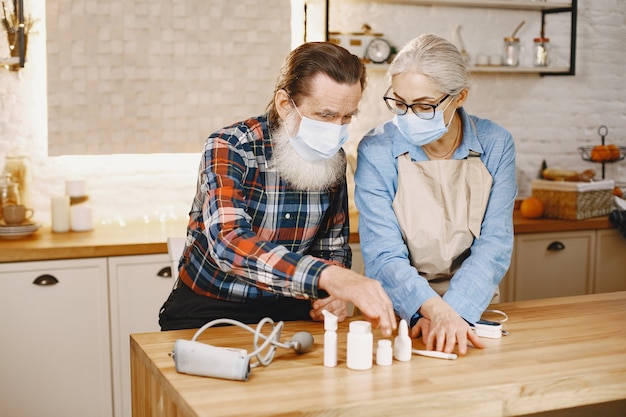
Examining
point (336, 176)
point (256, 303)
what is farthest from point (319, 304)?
point (336, 176)

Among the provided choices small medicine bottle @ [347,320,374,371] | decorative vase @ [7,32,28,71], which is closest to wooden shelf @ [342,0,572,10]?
decorative vase @ [7,32,28,71]

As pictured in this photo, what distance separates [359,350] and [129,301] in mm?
1987

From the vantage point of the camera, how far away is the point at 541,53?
4.89 meters

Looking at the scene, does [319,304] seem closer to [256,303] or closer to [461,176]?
[256,303]

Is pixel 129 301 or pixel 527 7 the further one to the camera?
pixel 527 7

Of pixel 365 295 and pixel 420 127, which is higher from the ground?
pixel 420 127

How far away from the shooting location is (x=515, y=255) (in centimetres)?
443

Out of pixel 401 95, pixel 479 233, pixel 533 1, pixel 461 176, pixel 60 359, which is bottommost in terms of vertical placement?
pixel 60 359

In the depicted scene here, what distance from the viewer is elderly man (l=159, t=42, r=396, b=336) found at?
2.29 metres

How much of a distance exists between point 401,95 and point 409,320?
2.22ft

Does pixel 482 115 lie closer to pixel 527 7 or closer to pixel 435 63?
pixel 527 7

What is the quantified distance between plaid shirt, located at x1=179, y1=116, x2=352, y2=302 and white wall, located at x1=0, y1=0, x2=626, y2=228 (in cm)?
173

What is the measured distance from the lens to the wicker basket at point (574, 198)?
4.48m

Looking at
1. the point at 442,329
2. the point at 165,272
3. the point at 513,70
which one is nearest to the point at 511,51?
the point at 513,70
